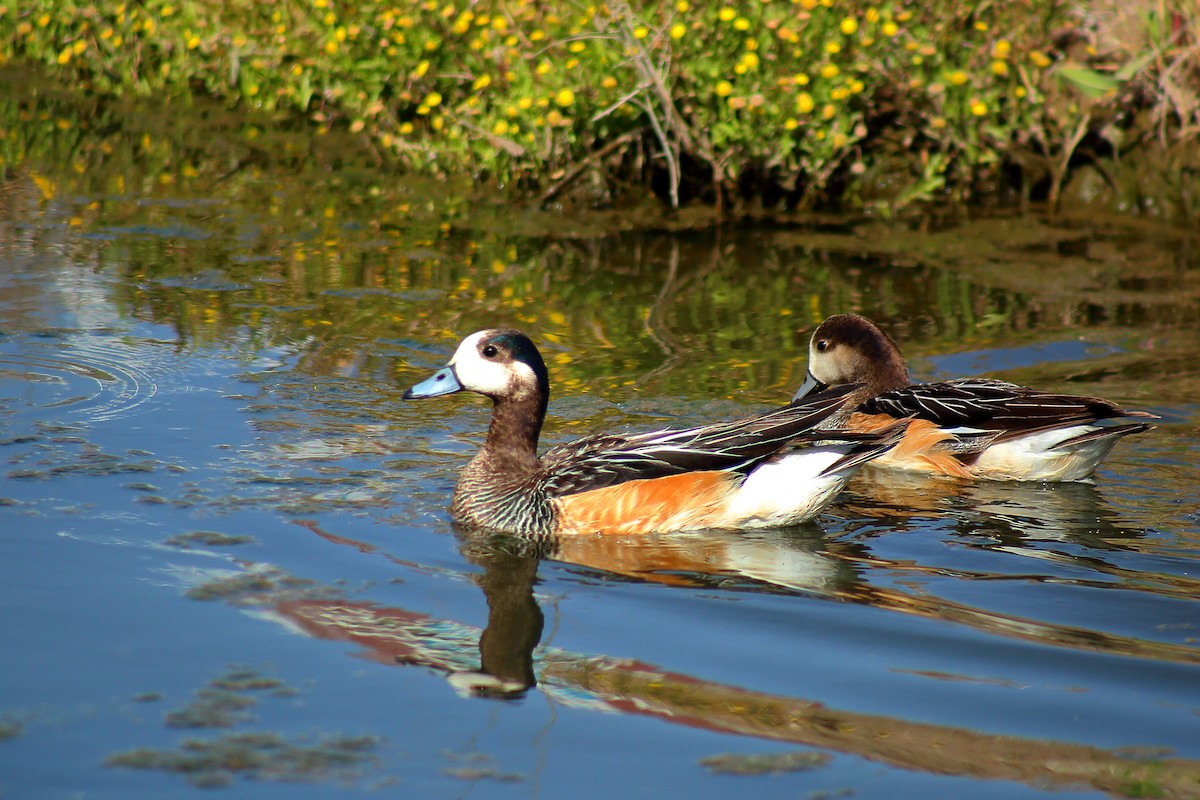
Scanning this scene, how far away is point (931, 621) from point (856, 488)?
2.06 m

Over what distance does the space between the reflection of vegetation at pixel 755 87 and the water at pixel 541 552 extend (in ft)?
2.86

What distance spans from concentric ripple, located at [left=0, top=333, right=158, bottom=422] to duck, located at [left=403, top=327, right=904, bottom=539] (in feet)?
5.83

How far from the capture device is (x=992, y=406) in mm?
→ 7160

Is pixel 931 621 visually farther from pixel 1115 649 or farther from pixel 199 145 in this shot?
pixel 199 145

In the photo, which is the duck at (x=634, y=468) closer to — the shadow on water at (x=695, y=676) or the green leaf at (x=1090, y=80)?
the shadow on water at (x=695, y=676)

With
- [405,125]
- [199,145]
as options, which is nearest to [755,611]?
[405,125]

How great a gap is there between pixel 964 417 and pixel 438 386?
259 cm

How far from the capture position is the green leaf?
37.4 ft

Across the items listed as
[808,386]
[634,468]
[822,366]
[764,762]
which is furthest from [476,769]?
[822,366]

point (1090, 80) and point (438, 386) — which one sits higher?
point (1090, 80)

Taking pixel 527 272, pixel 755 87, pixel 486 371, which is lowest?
pixel 486 371

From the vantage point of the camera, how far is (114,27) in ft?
48.6

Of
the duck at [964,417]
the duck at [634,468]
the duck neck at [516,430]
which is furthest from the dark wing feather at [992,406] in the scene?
the duck neck at [516,430]

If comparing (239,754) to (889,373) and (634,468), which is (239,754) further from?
(889,373)
